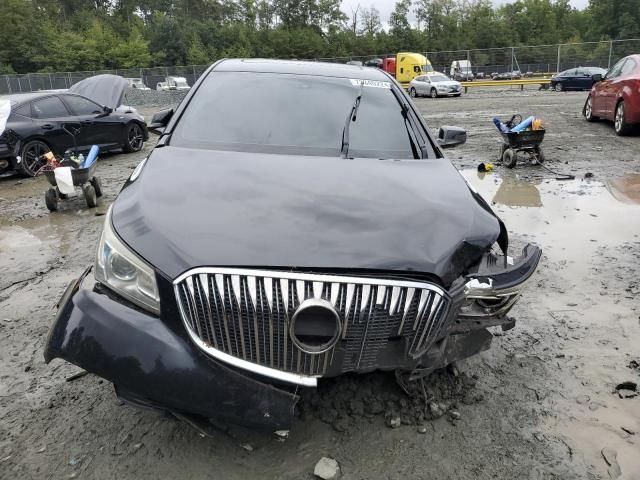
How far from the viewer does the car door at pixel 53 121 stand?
968cm

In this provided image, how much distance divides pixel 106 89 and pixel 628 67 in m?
10.8

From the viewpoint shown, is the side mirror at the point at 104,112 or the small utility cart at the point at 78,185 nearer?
the small utility cart at the point at 78,185

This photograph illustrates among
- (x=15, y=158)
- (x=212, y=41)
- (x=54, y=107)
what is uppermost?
(x=212, y=41)

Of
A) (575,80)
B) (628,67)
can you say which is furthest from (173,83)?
Result: (628,67)

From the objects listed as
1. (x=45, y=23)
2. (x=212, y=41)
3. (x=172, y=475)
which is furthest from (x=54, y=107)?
(x=212, y=41)

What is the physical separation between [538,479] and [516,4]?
10720cm

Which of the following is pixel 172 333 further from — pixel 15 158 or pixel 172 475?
pixel 15 158

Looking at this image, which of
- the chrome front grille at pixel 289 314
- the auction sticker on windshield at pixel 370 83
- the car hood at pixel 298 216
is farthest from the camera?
the auction sticker on windshield at pixel 370 83

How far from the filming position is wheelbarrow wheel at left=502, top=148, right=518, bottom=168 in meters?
8.78

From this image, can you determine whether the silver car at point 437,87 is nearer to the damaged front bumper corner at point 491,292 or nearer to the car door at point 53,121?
the car door at point 53,121

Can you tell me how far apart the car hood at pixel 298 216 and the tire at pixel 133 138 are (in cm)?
952

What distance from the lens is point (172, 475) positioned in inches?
88.7

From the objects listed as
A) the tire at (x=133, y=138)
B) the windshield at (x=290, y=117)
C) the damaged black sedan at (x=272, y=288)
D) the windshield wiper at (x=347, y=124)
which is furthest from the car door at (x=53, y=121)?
the damaged black sedan at (x=272, y=288)

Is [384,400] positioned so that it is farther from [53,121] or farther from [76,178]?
[53,121]
